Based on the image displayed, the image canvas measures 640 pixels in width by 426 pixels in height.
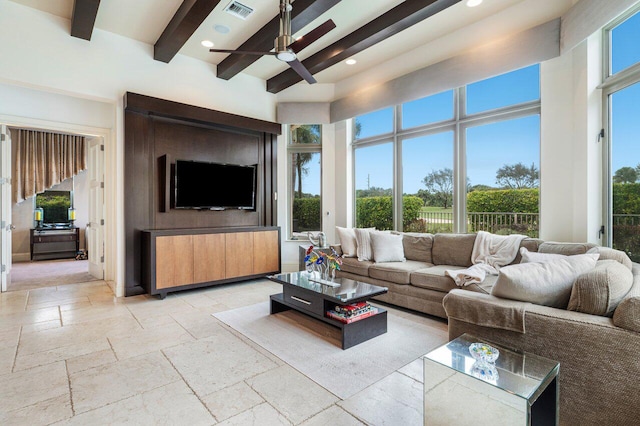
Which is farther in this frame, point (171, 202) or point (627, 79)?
point (171, 202)

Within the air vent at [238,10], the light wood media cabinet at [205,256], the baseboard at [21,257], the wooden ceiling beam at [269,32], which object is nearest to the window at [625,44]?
the wooden ceiling beam at [269,32]

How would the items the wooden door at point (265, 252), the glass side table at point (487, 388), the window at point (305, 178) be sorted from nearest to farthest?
the glass side table at point (487, 388), the wooden door at point (265, 252), the window at point (305, 178)

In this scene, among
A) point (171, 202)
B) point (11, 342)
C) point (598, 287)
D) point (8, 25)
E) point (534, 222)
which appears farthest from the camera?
point (171, 202)

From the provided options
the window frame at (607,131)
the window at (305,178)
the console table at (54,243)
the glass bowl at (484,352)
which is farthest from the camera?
the console table at (54,243)

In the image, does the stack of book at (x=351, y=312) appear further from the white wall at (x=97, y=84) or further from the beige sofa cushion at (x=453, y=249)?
the white wall at (x=97, y=84)

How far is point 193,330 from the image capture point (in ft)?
10.1

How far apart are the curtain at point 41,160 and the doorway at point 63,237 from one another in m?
0.34

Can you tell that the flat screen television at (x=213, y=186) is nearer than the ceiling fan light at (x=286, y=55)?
No

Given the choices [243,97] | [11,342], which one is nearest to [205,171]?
[243,97]

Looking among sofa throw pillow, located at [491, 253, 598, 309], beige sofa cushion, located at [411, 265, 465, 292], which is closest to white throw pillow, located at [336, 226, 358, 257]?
beige sofa cushion, located at [411, 265, 465, 292]

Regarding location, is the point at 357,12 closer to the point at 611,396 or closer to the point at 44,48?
the point at 44,48

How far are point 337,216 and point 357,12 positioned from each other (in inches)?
124

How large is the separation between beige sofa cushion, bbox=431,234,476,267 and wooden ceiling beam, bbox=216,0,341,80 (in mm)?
2988

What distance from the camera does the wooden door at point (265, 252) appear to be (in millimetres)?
5012
